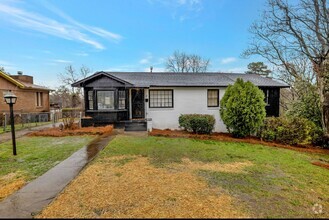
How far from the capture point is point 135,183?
14.3ft

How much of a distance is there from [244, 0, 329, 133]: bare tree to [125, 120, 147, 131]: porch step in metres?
10.5

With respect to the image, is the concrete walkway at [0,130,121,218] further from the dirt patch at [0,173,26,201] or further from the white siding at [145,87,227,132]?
the white siding at [145,87,227,132]

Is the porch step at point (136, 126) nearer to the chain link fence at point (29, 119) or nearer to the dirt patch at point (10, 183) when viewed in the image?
the chain link fence at point (29, 119)

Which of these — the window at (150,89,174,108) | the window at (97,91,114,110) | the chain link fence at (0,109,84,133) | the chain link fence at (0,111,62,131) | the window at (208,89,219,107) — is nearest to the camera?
the window at (97,91,114,110)

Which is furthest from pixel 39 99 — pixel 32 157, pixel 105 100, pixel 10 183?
pixel 10 183

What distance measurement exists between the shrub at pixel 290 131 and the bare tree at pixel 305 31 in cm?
111

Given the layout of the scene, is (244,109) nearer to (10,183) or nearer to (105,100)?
(105,100)

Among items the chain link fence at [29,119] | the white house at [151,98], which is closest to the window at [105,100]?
the white house at [151,98]

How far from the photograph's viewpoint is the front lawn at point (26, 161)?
449 centimetres

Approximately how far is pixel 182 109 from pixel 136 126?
377 centimetres

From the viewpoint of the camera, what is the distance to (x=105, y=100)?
43.4 feet

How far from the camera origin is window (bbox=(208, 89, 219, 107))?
1488cm

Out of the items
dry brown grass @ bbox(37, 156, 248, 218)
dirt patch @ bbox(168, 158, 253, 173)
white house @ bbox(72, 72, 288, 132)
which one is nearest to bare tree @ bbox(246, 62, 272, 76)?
white house @ bbox(72, 72, 288, 132)

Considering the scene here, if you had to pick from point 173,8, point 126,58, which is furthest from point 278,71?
point 126,58
